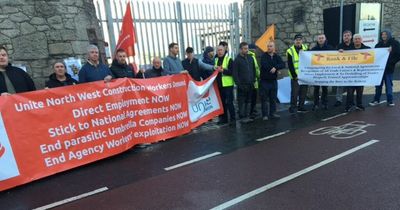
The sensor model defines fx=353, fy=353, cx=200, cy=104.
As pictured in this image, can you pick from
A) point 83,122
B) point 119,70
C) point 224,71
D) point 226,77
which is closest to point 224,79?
point 226,77

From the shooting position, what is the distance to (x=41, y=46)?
763cm

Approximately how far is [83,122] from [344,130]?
4.85 m

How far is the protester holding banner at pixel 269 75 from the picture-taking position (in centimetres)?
847

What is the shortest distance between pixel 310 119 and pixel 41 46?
20.4ft

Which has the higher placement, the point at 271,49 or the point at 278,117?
the point at 271,49

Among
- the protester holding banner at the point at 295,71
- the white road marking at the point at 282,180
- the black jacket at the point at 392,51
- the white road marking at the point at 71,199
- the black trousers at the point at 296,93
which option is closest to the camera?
the white road marking at the point at 282,180

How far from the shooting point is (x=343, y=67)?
876 cm

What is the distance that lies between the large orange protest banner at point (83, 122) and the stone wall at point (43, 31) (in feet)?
7.97

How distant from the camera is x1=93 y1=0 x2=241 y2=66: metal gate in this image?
29.5 feet

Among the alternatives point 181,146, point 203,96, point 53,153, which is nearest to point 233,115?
point 203,96

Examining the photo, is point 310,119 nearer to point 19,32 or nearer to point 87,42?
point 87,42

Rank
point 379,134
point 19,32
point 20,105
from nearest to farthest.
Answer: point 20,105 → point 379,134 → point 19,32

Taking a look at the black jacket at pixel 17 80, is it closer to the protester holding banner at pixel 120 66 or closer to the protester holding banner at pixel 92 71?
the protester holding banner at pixel 92 71

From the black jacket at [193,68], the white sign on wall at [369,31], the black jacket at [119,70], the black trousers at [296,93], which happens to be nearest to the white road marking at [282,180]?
the black trousers at [296,93]
